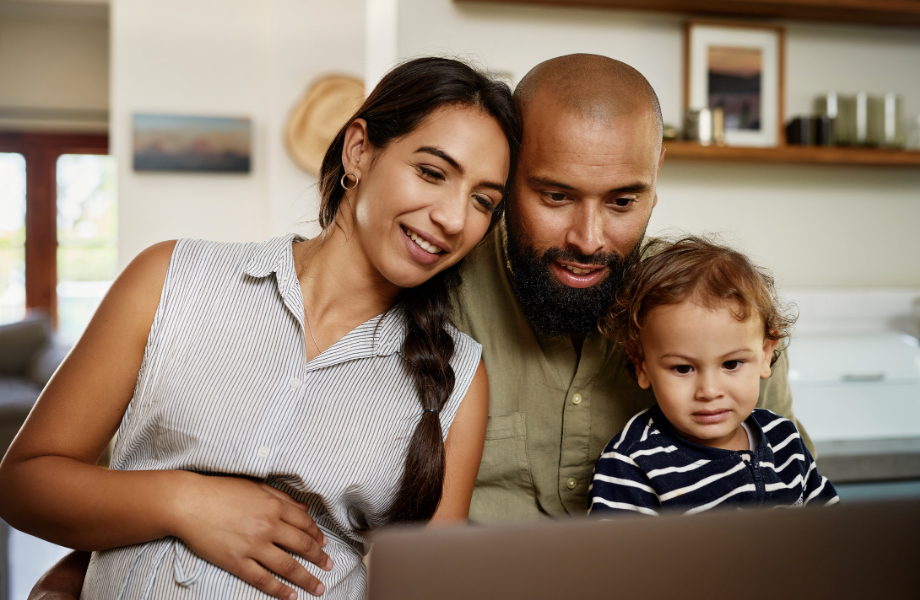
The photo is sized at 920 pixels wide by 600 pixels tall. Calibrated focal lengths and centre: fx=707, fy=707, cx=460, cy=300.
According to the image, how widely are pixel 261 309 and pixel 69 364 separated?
0.29m

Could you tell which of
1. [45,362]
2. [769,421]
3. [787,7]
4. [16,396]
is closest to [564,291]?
[769,421]

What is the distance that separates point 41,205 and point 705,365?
7.26m

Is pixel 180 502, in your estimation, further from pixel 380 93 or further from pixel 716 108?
pixel 716 108

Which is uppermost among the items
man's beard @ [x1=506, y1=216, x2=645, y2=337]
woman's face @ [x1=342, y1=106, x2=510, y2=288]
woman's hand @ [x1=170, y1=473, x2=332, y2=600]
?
woman's face @ [x1=342, y1=106, x2=510, y2=288]

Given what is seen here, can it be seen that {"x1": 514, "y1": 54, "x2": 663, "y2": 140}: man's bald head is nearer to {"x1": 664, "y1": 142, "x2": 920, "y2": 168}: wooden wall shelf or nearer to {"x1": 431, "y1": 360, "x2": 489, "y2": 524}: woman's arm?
{"x1": 431, "y1": 360, "x2": 489, "y2": 524}: woman's arm

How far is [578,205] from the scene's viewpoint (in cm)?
128

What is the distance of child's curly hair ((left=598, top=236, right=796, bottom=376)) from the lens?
1.11m

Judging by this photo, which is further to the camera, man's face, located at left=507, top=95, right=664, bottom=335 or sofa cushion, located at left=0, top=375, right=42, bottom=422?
sofa cushion, located at left=0, top=375, right=42, bottom=422

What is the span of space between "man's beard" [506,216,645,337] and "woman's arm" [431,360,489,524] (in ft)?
0.59

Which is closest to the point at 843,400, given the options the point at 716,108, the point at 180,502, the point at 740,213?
the point at 740,213

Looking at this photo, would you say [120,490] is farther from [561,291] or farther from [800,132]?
[800,132]

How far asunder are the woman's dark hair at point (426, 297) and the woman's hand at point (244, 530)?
18 centimetres

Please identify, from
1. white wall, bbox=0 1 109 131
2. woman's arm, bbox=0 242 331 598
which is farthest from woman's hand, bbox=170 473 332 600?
white wall, bbox=0 1 109 131

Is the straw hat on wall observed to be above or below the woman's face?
above
